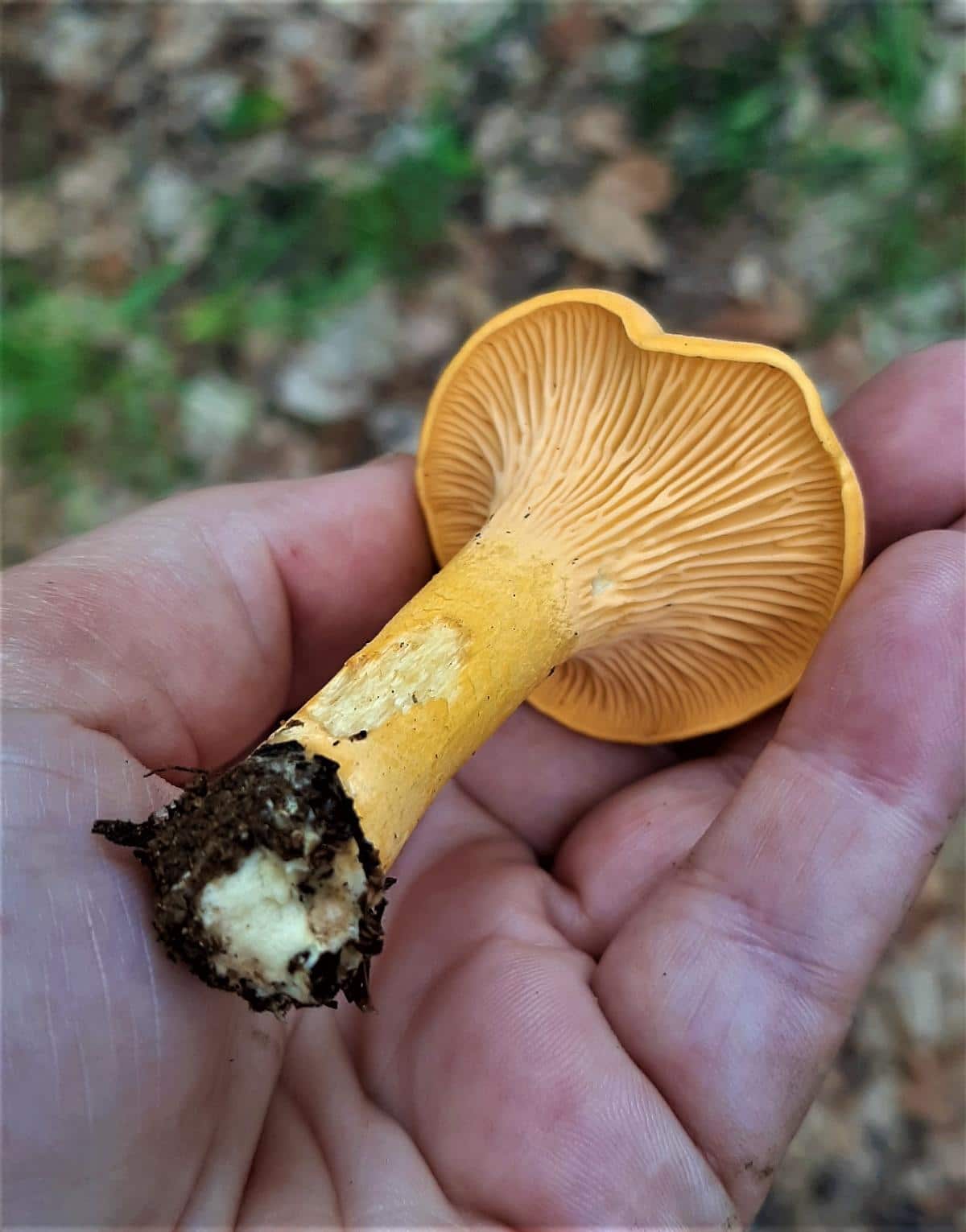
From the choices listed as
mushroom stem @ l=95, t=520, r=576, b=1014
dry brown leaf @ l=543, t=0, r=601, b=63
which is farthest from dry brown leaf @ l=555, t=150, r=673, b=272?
mushroom stem @ l=95, t=520, r=576, b=1014

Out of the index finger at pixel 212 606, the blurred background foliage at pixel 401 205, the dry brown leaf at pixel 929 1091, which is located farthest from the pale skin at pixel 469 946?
the blurred background foliage at pixel 401 205

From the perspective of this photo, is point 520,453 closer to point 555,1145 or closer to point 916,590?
point 916,590

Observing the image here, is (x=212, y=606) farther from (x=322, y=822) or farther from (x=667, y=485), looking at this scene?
(x=667, y=485)

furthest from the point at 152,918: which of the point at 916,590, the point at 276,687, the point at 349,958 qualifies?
the point at 916,590

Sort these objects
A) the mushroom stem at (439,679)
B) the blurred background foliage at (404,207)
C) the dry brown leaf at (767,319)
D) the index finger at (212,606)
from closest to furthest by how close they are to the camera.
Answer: the mushroom stem at (439,679), the index finger at (212,606), the dry brown leaf at (767,319), the blurred background foliage at (404,207)

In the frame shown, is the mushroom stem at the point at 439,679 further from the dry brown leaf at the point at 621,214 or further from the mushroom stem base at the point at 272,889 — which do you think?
the dry brown leaf at the point at 621,214

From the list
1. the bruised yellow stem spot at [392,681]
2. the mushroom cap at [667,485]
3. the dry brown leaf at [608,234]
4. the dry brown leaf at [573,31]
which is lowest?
the bruised yellow stem spot at [392,681]

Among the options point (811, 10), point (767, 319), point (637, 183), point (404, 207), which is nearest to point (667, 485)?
point (767, 319)

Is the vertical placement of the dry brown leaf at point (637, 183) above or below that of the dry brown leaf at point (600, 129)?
below
